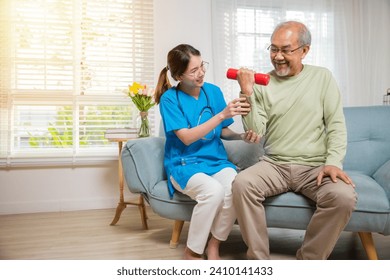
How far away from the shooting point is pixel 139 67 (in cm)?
326

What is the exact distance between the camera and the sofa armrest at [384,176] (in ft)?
5.91

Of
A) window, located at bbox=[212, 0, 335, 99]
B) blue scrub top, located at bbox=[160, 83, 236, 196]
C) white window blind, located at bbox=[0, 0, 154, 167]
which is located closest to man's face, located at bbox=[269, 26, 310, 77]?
blue scrub top, located at bbox=[160, 83, 236, 196]

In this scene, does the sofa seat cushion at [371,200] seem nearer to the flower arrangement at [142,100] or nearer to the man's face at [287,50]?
the man's face at [287,50]

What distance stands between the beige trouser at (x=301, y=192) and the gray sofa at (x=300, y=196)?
0.25 feet

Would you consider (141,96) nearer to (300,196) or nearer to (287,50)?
(287,50)

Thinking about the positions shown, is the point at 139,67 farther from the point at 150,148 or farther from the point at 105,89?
the point at 150,148

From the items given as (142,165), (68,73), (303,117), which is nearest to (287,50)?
(303,117)

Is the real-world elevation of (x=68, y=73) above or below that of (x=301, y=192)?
above

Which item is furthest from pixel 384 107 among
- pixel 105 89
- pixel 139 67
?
pixel 105 89

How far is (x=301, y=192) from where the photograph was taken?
5.94ft

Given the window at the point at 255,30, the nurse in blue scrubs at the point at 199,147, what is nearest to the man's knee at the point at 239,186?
the nurse in blue scrubs at the point at 199,147

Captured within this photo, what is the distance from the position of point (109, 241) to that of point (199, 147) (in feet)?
2.62

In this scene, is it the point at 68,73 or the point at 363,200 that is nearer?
the point at 363,200
